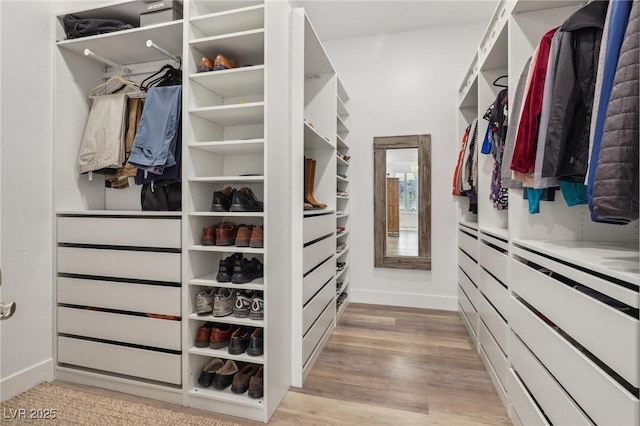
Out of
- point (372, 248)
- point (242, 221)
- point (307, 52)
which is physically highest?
point (307, 52)

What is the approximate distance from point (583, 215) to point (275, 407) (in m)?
1.70

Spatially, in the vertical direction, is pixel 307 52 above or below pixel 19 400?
above

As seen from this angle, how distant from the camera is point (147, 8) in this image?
1.73m

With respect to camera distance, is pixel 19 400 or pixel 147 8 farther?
pixel 147 8

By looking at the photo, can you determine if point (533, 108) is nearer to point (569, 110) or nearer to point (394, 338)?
point (569, 110)

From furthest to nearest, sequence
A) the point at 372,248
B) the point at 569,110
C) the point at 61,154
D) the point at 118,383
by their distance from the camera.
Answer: the point at 372,248, the point at 61,154, the point at 118,383, the point at 569,110

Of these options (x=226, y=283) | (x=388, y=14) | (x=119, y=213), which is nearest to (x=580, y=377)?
(x=226, y=283)

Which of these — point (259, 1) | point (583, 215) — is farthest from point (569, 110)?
point (259, 1)

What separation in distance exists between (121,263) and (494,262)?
208 cm

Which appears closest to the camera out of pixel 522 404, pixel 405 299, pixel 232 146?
pixel 522 404

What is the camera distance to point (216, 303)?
1.56m

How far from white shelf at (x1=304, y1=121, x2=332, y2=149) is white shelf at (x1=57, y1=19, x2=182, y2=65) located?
2.90ft

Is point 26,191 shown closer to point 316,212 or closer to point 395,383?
point 316,212

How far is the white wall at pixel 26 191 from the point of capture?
1588 millimetres
